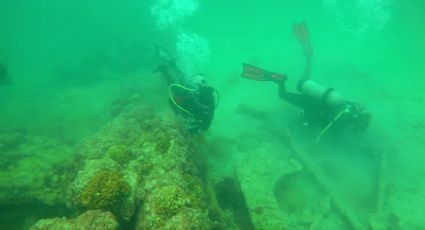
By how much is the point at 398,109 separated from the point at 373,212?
8452 millimetres

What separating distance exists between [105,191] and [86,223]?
2.38ft

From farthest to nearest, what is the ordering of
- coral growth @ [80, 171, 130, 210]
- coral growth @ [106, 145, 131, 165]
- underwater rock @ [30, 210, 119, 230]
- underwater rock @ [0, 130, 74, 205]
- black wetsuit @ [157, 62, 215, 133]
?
black wetsuit @ [157, 62, 215, 133] < underwater rock @ [0, 130, 74, 205] < coral growth @ [106, 145, 131, 165] < coral growth @ [80, 171, 130, 210] < underwater rock @ [30, 210, 119, 230]

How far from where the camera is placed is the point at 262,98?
18328 mm

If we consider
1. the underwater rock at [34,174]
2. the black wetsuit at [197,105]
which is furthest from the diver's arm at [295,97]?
the underwater rock at [34,174]

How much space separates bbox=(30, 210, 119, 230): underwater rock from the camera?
4.24m

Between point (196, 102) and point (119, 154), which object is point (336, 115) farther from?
point (119, 154)

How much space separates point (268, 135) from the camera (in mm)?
13133

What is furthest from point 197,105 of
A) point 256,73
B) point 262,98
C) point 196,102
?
point 262,98

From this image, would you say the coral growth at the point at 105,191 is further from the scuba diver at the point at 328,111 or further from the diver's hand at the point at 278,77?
the diver's hand at the point at 278,77

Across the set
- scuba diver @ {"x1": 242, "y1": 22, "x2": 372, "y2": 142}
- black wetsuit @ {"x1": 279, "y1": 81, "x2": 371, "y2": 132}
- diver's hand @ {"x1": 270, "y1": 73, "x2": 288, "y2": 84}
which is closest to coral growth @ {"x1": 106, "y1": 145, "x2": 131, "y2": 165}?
scuba diver @ {"x1": 242, "y1": 22, "x2": 372, "y2": 142}

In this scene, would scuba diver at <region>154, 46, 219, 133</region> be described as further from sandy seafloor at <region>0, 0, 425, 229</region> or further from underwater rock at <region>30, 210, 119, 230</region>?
underwater rock at <region>30, 210, 119, 230</region>

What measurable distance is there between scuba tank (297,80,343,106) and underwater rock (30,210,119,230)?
29.1 feet

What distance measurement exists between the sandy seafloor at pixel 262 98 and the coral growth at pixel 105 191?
3.24 m

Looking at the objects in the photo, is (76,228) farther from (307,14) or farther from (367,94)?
(307,14)
